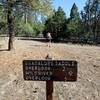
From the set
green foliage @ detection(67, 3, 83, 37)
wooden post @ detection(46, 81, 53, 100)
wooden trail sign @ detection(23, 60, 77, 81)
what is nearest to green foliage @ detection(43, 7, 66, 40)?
green foliage @ detection(67, 3, 83, 37)

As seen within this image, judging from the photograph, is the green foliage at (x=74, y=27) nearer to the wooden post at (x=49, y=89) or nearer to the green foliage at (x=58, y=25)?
A: the green foliage at (x=58, y=25)

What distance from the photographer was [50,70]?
7543mm

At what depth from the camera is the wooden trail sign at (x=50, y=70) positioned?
7508mm

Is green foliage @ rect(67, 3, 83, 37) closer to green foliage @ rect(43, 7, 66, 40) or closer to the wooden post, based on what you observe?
green foliage @ rect(43, 7, 66, 40)

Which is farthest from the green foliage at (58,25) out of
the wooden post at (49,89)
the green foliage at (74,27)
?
the wooden post at (49,89)

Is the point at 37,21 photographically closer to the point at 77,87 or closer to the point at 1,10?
the point at 1,10

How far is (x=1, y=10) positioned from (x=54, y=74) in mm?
15534

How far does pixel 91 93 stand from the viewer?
1102 centimetres

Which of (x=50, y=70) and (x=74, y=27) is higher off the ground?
(x=74, y=27)

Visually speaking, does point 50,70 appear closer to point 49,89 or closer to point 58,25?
point 49,89

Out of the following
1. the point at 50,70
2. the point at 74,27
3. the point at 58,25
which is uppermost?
the point at 58,25

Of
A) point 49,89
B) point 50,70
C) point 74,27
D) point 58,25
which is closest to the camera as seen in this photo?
point 50,70

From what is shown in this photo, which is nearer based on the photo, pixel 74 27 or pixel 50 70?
pixel 50 70

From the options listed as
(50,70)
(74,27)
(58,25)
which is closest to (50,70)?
(50,70)
